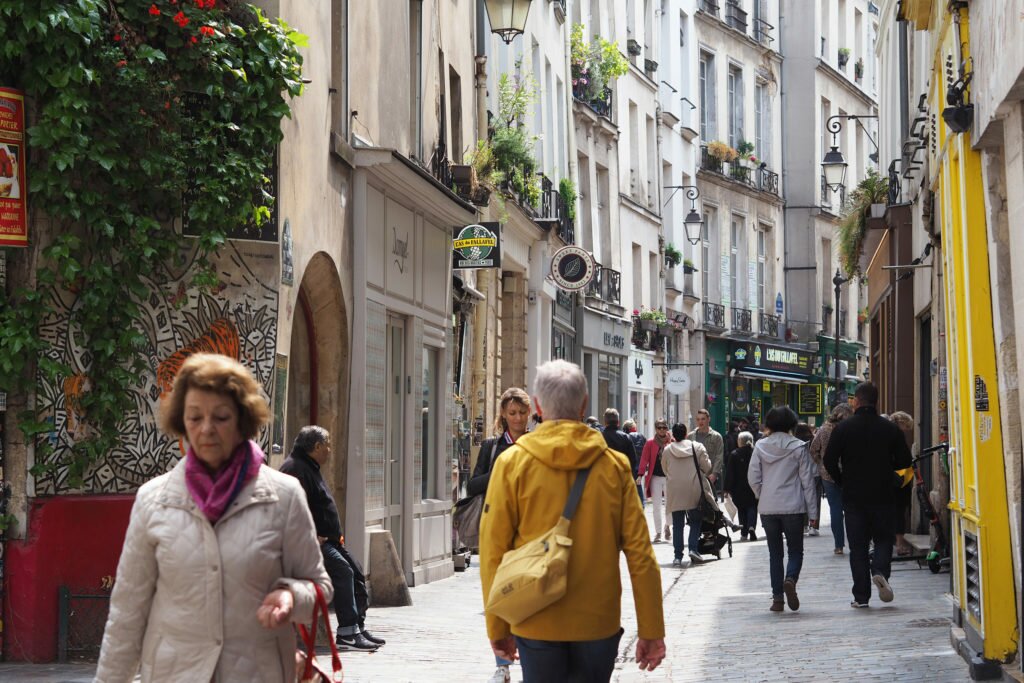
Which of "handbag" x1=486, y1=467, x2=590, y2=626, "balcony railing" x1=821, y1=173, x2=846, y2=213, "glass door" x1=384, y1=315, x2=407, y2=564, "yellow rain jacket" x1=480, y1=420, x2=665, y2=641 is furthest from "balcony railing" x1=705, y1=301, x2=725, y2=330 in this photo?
"handbag" x1=486, y1=467, x2=590, y2=626

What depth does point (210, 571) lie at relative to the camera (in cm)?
446

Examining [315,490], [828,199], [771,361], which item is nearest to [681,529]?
[315,490]

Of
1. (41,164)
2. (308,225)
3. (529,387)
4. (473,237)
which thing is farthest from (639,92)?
(41,164)

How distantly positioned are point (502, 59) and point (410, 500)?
9652 millimetres

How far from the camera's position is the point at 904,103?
22672 millimetres

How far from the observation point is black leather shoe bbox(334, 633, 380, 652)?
11227 mm

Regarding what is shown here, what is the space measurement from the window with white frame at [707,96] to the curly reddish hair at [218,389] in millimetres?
41056

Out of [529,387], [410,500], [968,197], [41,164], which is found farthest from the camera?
[529,387]

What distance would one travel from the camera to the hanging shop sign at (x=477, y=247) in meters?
18.5

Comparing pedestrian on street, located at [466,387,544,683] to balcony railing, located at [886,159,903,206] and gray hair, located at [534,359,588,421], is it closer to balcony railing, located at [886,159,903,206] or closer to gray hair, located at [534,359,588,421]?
gray hair, located at [534,359,588,421]

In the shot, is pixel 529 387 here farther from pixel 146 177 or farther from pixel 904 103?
pixel 146 177

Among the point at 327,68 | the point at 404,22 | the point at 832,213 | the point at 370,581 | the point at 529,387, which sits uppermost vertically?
the point at 832,213

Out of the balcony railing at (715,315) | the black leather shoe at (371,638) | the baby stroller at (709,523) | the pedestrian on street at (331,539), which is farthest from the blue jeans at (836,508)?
the balcony railing at (715,315)

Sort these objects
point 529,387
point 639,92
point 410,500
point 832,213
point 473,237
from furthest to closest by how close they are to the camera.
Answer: point 832,213 → point 639,92 → point 529,387 → point 473,237 → point 410,500
